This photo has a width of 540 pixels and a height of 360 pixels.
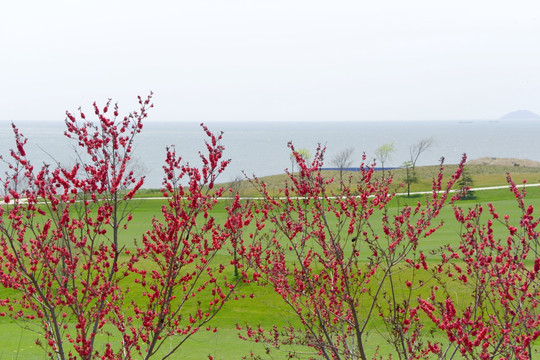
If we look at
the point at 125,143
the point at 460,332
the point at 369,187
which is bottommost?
the point at 460,332

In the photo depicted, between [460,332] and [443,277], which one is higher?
[460,332]

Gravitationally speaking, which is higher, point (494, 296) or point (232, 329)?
point (494, 296)

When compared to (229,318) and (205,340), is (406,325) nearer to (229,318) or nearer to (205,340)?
(205,340)

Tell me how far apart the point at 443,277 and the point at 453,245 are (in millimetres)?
4704

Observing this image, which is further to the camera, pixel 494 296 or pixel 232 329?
pixel 232 329

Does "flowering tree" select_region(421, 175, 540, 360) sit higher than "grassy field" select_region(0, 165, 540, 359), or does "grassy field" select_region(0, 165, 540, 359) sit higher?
"flowering tree" select_region(421, 175, 540, 360)

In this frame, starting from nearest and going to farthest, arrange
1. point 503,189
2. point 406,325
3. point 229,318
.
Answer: point 406,325
point 229,318
point 503,189

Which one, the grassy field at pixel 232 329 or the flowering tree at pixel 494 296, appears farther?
the grassy field at pixel 232 329

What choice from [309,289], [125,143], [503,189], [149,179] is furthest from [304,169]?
[149,179]

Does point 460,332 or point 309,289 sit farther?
point 309,289

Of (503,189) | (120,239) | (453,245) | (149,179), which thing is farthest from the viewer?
(149,179)

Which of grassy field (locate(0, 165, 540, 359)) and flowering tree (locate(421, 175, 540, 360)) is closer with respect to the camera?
flowering tree (locate(421, 175, 540, 360))

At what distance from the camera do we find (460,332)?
4477 mm

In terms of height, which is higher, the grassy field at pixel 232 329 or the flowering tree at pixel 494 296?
the flowering tree at pixel 494 296
